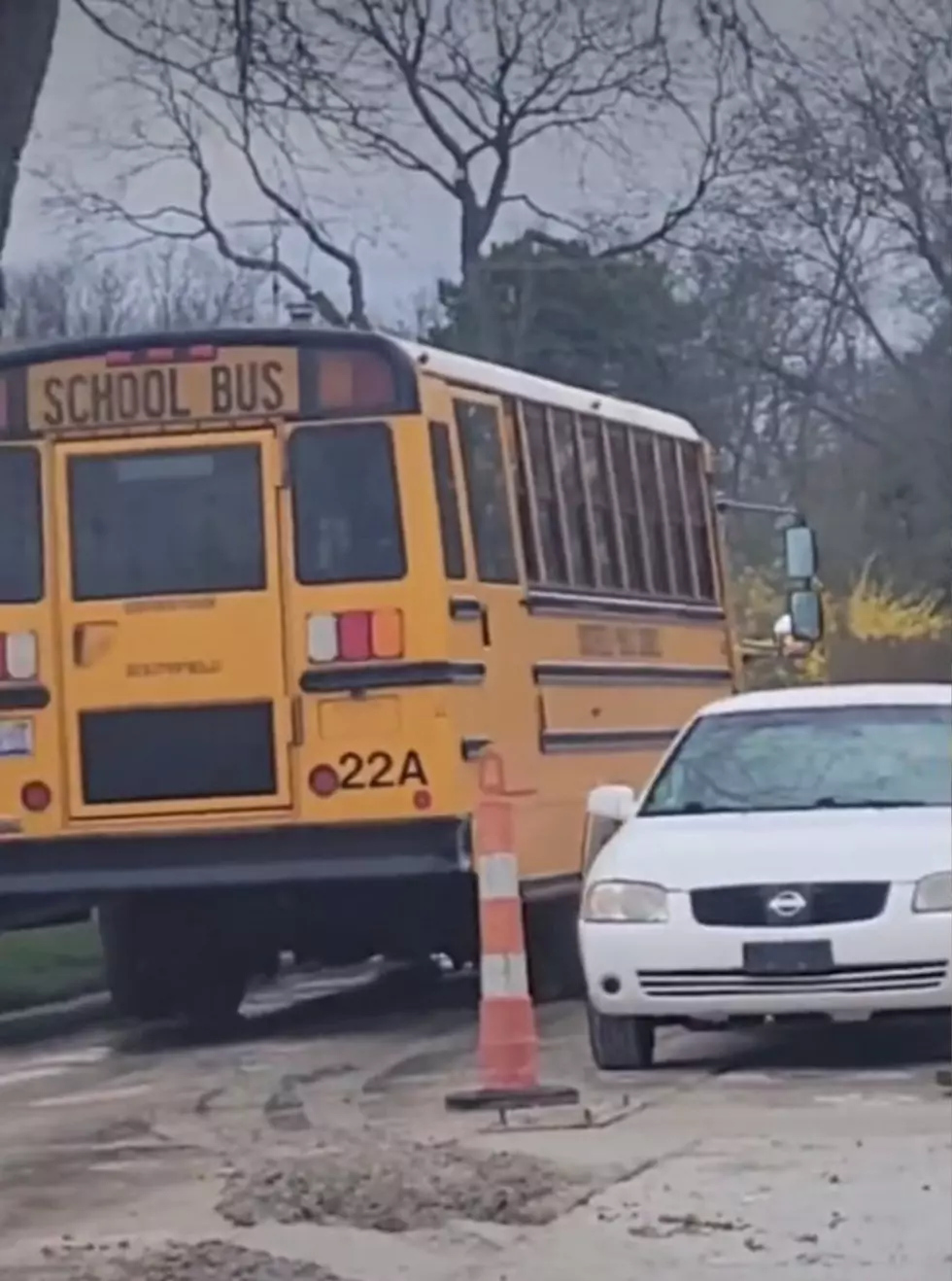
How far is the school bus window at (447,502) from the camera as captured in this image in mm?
15711

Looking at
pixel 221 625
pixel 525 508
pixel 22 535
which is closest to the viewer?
pixel 221 625

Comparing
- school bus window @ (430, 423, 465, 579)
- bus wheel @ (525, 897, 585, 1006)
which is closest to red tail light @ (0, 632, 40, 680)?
school bus window @ (430, 423, 465, 579)

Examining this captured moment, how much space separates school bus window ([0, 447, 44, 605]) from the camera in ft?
52.4

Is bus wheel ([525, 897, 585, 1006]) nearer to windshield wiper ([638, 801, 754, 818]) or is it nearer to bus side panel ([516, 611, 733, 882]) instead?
bus side panel ([516, 611, 733, 882])

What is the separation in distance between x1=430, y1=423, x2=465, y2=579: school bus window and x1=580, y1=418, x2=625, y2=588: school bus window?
7.28ft

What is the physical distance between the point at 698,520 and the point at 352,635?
508cm

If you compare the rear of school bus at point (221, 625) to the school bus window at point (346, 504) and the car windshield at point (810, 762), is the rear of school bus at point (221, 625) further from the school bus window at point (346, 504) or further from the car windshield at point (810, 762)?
the car windshield at point (810, 762)

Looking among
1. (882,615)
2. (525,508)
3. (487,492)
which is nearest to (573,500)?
(525,508)

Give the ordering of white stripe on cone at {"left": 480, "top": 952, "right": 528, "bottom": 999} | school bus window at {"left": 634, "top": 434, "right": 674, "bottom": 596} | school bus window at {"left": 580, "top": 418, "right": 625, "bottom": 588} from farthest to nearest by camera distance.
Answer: school bus window at {"left": 634, "top": 434, "right": 674, "bottom": 596} → school bus window at {"left": 580, "top": 418, "right": 625, "bottom": 588} → white stripe on cone at {"left": 480, "top": 952, "right": 528, "bottom": 999}

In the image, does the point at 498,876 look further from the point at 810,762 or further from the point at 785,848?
the point at 810,762

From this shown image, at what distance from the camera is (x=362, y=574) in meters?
15.6

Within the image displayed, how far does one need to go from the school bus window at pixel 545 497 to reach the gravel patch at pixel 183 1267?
836 centimetres

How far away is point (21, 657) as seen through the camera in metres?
15.9

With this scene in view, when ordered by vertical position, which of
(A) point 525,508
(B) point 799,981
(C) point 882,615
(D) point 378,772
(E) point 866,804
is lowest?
(B) point 799,981
